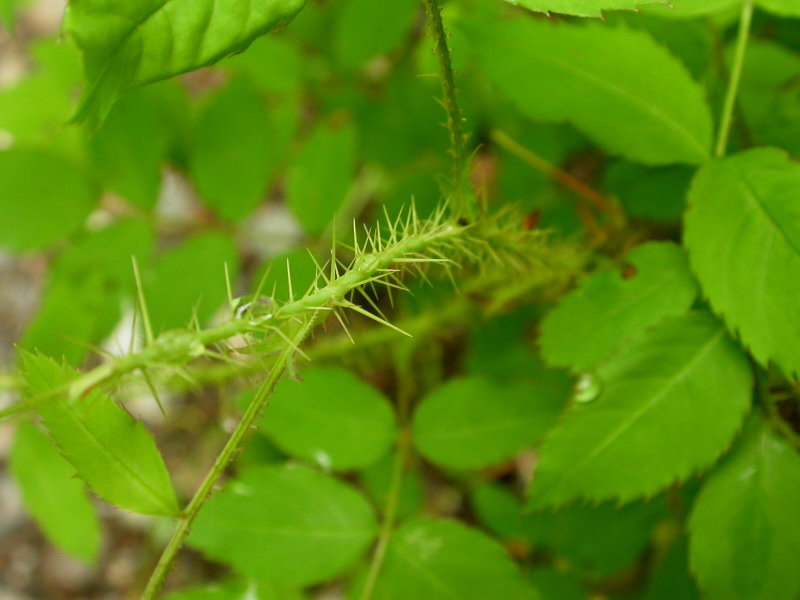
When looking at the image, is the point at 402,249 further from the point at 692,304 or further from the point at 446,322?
the point at 446,322

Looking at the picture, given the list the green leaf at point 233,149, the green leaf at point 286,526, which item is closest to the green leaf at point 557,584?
the green leaf at point 286,526

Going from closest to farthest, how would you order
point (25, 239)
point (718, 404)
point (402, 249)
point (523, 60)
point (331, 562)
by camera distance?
point (402, 249) → point (718, 404) → point (523, 60) → point (331, 562) → point (25, 239)

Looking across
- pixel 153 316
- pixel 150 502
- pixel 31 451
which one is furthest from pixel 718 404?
pixel 31 451

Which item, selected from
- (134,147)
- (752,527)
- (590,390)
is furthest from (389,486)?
(134,147)

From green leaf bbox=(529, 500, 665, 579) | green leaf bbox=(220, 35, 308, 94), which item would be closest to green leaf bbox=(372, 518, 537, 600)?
green leaf bbox=(529, 500, 665, 579)

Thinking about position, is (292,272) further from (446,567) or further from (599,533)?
(599,533)

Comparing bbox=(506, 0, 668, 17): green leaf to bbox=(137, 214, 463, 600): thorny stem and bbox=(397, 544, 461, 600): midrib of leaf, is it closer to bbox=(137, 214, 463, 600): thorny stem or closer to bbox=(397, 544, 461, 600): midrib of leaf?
bbox=(137, 214, 463, 600): thorny stem
